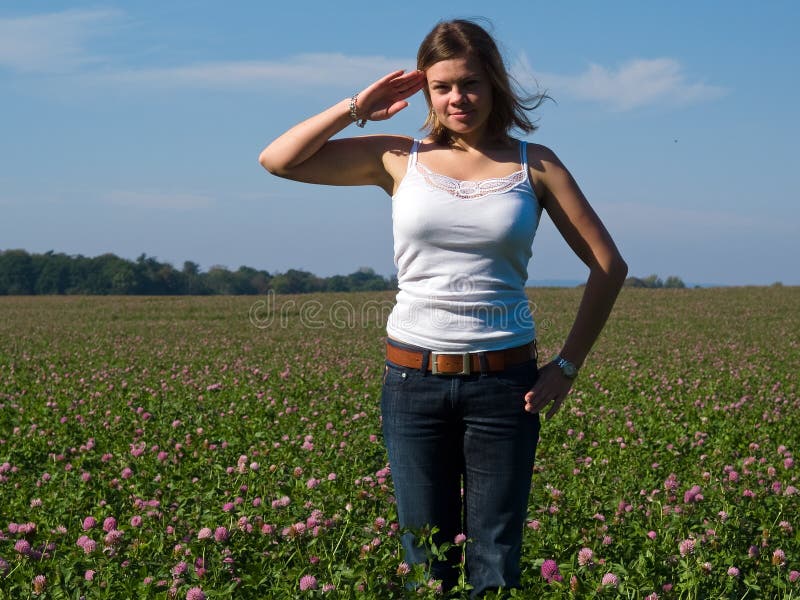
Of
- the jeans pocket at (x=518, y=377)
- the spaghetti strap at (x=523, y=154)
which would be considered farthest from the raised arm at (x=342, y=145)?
the jeans pocket at (x=518, y=377)

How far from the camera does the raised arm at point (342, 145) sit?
10.2ft

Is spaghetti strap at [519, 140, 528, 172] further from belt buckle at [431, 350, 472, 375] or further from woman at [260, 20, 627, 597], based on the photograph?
belt buckle at [431, 350, 472, 375]

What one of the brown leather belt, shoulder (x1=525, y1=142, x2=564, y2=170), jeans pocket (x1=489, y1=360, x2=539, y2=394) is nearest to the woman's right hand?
shoulder (x1=525, y1=142, x2=564, y2=170)

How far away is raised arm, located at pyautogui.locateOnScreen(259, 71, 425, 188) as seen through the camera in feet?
10.2

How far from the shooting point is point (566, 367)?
3.10 m

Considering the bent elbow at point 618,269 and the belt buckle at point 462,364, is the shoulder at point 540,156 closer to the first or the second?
the bent elbow at point 618,269

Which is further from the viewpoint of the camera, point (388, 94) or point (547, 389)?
point (388, 94)

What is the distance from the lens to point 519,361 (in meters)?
2.96

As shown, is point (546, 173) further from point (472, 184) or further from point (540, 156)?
point (472, 184)

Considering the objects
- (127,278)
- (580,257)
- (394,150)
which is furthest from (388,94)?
(127,278)

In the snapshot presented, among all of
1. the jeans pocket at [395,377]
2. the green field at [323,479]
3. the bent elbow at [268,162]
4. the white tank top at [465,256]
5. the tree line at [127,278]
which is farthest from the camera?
the tree line at [127,278]

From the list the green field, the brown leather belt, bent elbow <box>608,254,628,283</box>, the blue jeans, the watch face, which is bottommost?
the green field

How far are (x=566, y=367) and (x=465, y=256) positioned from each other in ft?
2.01

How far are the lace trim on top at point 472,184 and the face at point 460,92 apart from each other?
210mm
